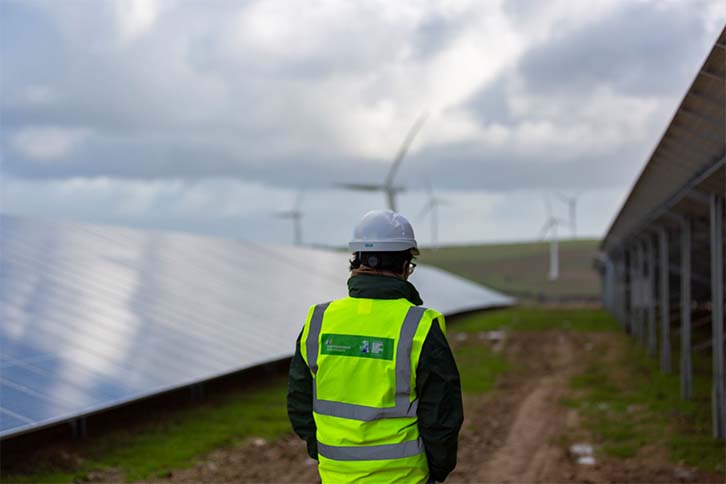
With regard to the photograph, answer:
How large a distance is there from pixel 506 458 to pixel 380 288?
830cm

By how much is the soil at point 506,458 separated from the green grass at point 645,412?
0.35m

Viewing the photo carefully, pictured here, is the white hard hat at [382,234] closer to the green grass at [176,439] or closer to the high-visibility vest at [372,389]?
the high-visibility vest at [372,389]

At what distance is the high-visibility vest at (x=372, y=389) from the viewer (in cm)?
404

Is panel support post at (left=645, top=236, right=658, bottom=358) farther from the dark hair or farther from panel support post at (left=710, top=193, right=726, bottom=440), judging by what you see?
the dark hair

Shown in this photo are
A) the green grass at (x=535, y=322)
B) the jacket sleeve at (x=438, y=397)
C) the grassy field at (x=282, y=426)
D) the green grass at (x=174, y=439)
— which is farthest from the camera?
the green grass at (x=535, y=322)

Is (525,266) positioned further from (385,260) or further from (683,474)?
(385,260)

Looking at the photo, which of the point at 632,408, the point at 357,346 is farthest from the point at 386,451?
the point at 632,408

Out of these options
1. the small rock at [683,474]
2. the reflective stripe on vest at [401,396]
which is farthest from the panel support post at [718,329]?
the reflective stripe on vest at [401,396]

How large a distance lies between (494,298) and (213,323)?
4249cm

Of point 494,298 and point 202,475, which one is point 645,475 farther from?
point 494,298

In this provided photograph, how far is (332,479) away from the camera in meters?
4.25

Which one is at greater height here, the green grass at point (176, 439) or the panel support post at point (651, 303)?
the panel support post at point (651, 303)

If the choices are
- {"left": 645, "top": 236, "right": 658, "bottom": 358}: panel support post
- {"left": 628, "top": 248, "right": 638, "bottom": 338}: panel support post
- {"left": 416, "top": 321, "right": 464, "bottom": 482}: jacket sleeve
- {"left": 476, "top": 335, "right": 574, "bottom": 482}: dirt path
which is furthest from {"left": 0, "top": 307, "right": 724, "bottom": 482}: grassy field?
{"left": 628, "top": 248, "right": 638, "bottom": 338}: panel support post

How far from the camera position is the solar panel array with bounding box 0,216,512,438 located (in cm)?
1141
